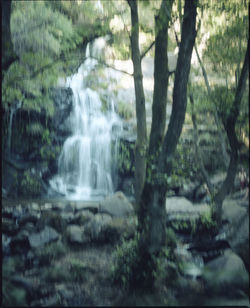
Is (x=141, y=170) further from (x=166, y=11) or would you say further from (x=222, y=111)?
(x=166, y=11)

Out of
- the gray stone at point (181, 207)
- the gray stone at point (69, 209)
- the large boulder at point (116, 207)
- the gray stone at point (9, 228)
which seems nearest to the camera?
the gray stone at point (9, 228)

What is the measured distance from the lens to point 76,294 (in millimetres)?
4867

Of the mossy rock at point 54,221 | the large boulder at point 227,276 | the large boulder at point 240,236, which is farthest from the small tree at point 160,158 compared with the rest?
the mossy rock at point 54,221

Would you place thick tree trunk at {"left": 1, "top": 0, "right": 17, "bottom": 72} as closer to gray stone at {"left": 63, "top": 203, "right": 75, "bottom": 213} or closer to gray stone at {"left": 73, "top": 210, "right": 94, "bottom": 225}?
gray stone at {"left": 73, "top": 210, "right": 94, "bottom": 225}

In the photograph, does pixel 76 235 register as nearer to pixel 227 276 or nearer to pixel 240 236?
pixel 227 276

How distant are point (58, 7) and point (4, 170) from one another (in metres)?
8.84

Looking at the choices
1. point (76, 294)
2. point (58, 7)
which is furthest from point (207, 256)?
point (58, 7)

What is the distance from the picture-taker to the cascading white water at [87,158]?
17359mm

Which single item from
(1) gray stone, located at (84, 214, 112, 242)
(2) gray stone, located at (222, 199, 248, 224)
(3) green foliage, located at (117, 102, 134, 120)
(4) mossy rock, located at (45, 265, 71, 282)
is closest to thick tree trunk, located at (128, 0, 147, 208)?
(1) gray stone, located at (84, 214, 112, 242)

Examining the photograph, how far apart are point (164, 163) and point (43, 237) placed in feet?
13.2

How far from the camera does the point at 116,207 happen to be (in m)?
9.55

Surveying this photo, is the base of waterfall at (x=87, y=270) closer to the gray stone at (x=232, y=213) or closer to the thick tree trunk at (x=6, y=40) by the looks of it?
the gray stone at (x=232, y=213)

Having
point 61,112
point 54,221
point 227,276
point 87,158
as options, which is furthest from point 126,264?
point 61,112

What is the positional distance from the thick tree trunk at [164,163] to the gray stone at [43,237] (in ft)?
10.0
